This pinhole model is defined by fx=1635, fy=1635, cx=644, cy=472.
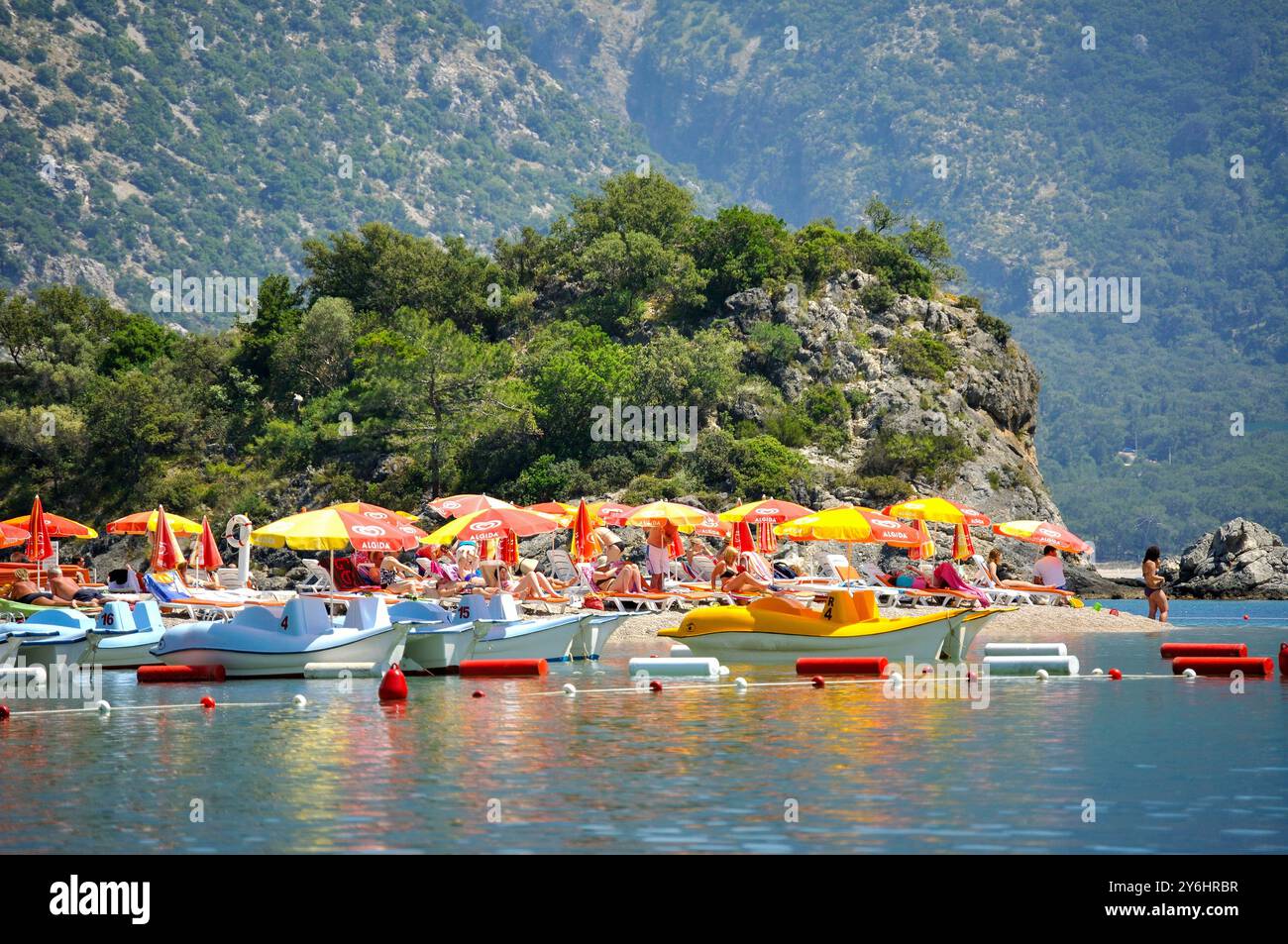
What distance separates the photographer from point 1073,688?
26.8 metres

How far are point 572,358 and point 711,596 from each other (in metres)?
43.2

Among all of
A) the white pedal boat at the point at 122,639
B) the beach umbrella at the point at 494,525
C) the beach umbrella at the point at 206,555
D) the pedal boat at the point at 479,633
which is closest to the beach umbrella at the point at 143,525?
the beach umbrella at the point at 206,555

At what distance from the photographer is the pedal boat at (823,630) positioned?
29.7 metres

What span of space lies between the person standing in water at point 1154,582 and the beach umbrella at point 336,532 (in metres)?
18.9

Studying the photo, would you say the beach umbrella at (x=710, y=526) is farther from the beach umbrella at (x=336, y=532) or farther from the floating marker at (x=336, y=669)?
the floating marker at (x=336, y=669)

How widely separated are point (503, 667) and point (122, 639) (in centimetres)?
801

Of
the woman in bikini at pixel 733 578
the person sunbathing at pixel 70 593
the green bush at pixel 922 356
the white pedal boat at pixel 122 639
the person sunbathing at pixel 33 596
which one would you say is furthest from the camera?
the green bush at pixel 922 356

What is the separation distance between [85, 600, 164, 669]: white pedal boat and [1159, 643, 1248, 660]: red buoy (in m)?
20.0

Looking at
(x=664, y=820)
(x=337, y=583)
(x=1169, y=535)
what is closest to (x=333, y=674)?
(x=337, y=583)

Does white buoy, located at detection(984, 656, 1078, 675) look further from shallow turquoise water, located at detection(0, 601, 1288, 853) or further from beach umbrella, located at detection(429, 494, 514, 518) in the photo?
beach umbrella, located at detection(429, 494, 514, 518)

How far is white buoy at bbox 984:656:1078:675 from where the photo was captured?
2931 cm

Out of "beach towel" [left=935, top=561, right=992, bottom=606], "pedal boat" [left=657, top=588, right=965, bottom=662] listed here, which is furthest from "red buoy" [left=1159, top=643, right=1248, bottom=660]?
"beach towel" [left=935, top=561, right=992, bottom=606]
